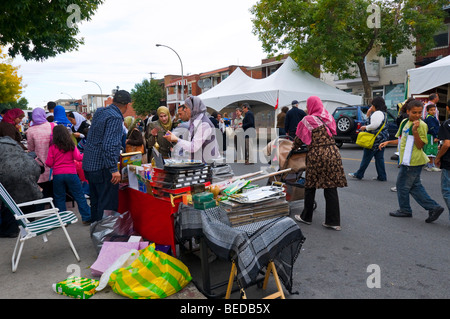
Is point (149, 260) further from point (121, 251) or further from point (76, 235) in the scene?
point (76, 235)

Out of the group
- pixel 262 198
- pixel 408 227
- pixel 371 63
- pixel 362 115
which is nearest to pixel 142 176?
pixel 262 198

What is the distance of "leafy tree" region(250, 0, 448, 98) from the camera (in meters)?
20.6

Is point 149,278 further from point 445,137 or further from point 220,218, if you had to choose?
point 445,137

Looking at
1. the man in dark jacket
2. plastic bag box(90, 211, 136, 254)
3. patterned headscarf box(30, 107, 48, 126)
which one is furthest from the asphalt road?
the man in dark jacket

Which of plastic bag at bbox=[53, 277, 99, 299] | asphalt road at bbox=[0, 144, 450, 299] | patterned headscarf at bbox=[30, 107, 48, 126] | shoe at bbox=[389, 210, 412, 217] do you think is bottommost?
asphalt road at bbox=[0, 144, 450, 299]

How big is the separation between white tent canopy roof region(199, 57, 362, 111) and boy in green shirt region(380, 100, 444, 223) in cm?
1231

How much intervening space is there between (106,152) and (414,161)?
433 cm

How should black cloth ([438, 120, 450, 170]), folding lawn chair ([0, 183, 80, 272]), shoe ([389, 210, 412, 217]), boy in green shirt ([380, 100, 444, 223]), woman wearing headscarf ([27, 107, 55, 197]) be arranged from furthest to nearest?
1. woman wearing headscarf ([27, 107, 55, 197])
2. shoe ([389, 210, 412, 217])
3. boy in green shirt ([380, 100, 444, 223])
4. black cloth ([438, 120, 450, 170])
5. folding lawn chair ([0, 183, 80, 272])

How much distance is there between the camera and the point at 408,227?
4.95 m

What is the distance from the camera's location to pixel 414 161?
5039mm

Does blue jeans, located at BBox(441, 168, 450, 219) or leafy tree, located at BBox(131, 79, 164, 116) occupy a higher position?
leafy tree, located at BBox(131, 79, 164, 116)

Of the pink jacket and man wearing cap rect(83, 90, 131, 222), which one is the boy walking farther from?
the pink jacket

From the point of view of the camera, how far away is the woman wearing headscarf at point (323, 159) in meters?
4.71
